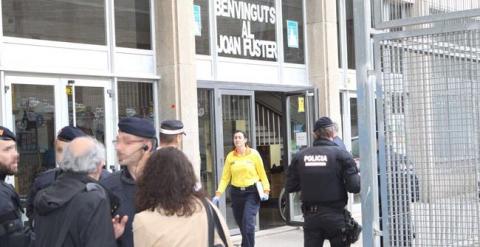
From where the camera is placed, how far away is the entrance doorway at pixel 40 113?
26.1ft

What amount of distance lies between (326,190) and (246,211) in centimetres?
273

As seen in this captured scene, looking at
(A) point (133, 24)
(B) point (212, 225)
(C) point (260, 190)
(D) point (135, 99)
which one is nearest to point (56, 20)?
(A) point (133, 24)

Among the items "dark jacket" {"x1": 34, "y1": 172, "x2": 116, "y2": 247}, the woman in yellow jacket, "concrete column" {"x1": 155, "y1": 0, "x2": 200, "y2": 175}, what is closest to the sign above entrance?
"concrete column" {"x1": 155, "y1": 0, "x2": 200, "y2": 175}

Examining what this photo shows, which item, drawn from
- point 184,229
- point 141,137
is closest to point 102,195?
point 184,229

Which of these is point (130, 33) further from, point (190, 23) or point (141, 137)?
point (141, 137)

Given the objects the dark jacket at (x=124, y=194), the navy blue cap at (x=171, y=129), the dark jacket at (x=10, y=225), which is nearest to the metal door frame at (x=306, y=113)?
the navy blue cap at (x=171, y=129)

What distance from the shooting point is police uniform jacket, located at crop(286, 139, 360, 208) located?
20.3 feet

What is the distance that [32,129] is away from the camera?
26.7ft

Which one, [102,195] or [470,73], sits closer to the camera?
[102,195]

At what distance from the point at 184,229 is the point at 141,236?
21 centimetres

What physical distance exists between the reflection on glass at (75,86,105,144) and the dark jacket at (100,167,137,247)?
5.04m

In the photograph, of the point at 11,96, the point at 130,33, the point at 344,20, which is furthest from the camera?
the point at 344,20

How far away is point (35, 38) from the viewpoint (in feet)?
27.3

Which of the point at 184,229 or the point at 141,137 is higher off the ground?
the point at 141,137
